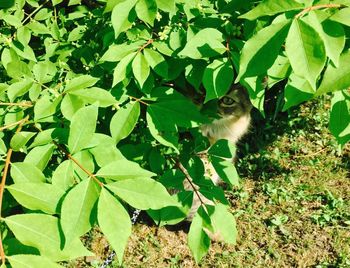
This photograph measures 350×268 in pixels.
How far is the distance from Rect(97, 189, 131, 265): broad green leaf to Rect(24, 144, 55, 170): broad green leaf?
39cm

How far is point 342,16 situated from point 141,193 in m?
0.73

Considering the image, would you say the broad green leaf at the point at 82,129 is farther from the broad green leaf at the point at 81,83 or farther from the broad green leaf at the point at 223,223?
the broad green leaf at the point at 223,223

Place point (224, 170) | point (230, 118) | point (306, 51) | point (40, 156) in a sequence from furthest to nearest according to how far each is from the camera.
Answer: point (230, 118), point (224, 170), point (40, 156), point (306, 51)

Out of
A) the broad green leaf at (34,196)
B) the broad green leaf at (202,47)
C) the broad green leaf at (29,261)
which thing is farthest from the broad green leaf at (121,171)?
the broad green leaf at (202,47)

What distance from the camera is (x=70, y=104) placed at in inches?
62.5

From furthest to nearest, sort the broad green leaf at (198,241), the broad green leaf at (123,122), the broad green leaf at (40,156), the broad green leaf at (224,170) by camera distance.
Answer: the broad green leaf at (224,170) < the broad green leaf at (198,241) < the broad green leaf at (123,122) < the broad green leaf at (40,156)

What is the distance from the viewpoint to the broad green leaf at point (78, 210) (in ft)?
3.82

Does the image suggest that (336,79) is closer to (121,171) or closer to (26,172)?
(121,171)

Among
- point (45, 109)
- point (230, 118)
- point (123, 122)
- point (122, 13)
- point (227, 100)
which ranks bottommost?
point (230, 118)

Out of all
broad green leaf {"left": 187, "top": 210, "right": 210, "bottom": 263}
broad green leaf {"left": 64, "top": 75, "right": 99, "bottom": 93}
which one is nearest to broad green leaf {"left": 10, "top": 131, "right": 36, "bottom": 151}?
broad green leaf {"left": 64, "top": 75, "right": 99, "bottom": 93}

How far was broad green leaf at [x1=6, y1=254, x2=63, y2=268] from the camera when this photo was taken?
1086 millimetres

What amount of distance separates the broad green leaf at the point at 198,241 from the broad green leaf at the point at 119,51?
0.79m

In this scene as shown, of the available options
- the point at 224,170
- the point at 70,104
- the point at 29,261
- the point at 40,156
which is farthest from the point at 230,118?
the point at 29,261

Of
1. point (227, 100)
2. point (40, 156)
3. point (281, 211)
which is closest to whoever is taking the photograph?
point (40, 156)
